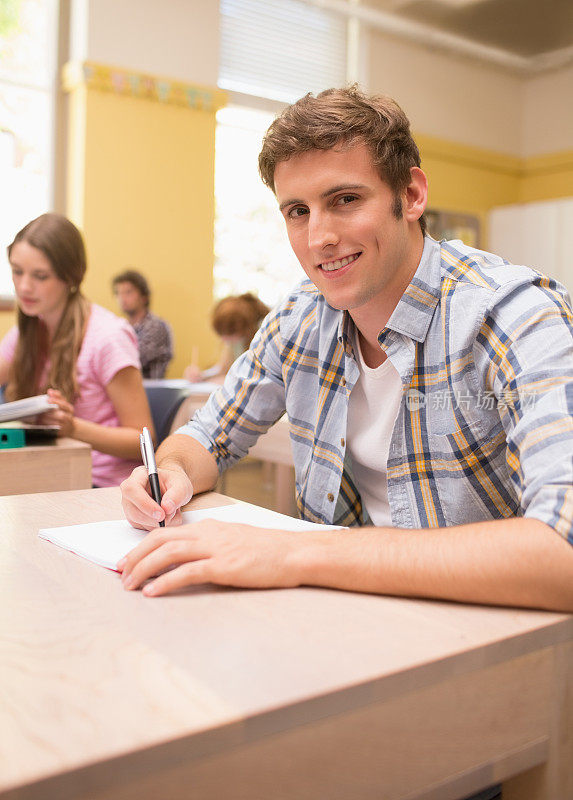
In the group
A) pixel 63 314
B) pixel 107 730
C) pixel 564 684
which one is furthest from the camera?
pixel 63 314

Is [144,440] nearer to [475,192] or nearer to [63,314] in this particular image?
[63,314]

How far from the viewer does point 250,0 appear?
6.13m

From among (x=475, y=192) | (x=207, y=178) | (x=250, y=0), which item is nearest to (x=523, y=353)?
(x=207, y=178)

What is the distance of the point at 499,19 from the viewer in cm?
645

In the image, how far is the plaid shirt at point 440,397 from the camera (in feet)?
2.77

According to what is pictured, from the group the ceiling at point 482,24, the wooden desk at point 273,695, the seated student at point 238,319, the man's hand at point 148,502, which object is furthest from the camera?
the ceiling at point 482,24

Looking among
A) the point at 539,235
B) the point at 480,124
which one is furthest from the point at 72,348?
the point at 480,124

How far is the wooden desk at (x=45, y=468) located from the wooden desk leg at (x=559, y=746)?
46.2 inches

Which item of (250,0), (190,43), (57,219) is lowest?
(57,219)

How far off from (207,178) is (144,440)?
5.10m

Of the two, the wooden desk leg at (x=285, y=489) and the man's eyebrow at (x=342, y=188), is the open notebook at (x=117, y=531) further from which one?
the wooden desk leg at (x=285, y=489)

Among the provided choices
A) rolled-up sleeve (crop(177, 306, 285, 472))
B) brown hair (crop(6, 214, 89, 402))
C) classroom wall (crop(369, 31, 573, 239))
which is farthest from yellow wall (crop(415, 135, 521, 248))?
rolled-up sleeve (crop(177, 306, 285, 472))

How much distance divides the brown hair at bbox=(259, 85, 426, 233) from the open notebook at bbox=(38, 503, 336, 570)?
48 cm

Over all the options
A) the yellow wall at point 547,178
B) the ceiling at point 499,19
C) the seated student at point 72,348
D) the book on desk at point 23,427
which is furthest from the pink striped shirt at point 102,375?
the yellow wall at point 547,178
